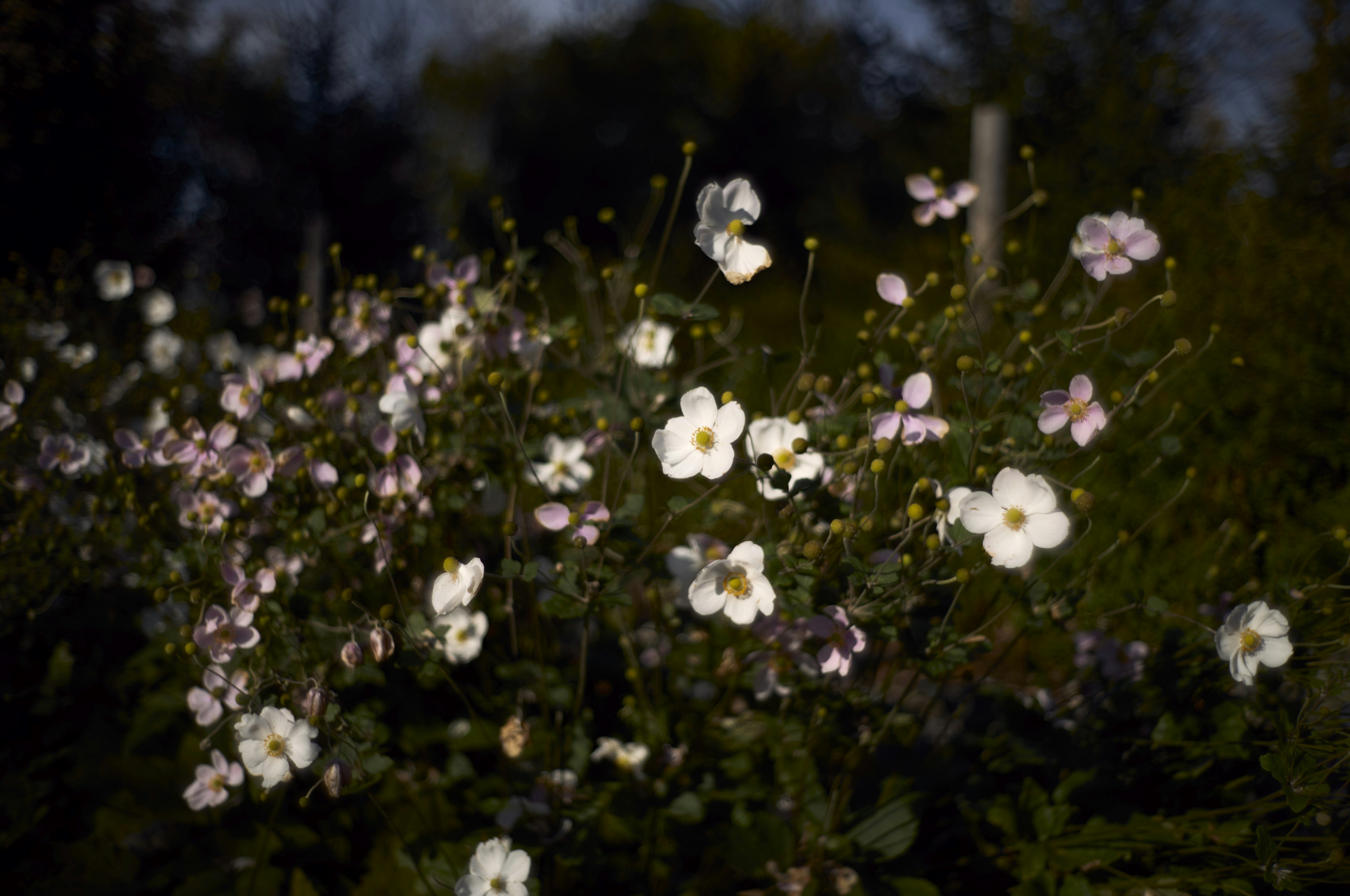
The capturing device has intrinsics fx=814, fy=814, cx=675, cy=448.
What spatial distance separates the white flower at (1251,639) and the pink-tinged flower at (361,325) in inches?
55.6

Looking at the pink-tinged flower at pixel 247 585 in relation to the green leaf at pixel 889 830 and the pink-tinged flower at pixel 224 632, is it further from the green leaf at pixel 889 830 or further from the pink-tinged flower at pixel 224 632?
the green leaf at pixel 889 830

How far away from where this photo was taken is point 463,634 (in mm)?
1401

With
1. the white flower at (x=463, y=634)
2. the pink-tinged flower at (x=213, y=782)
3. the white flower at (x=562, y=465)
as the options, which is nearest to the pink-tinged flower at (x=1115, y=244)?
the white flower at (x=562, y=465)

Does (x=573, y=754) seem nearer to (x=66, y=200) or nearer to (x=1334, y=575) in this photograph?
(x=1334, y=575)

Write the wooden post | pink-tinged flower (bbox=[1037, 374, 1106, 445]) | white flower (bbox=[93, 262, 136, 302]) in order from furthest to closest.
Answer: white flower (bbox=[93, 262, 136, 302]) → the wooden post → pink-tinged flower (bbox=[1037, 374, 1106, 445])

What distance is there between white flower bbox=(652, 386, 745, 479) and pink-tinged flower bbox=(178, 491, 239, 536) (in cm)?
80

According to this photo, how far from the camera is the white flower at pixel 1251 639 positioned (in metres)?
1.09

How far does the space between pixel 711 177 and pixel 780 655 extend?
33.8 ft

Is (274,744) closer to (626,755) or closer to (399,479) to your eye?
(399,479)

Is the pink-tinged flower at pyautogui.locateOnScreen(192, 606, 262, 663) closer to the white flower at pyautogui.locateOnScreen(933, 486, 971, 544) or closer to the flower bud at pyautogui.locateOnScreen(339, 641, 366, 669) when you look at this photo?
Result: the flower bud at pyautogui.locateOnScreen(339, 641, 366, 669)

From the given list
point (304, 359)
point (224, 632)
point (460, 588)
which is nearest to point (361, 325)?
point (304, 359)

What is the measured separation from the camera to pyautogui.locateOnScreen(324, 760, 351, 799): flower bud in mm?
1050

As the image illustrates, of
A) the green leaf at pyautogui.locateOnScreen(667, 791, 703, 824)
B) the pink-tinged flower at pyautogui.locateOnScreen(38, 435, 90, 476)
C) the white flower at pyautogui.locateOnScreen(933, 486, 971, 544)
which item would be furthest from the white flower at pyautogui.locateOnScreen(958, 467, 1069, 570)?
the pink-tinged flower at pyautogui.locateOnScreen(38, 435, 90, 476)

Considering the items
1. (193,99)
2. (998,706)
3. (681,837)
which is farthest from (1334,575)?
(193,99)
